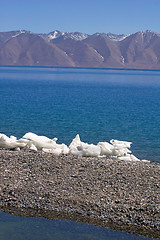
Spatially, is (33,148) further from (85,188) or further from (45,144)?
(85,188)

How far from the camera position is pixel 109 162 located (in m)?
14.4

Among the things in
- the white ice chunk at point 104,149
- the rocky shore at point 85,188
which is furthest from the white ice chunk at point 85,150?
the rocky shore at point 85,188

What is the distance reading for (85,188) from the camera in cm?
1153

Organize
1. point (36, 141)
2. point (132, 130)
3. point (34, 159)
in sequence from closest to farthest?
point (34, 159) < point (36, 141) < point (132, 130)

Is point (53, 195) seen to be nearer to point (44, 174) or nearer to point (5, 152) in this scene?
point (44, 174)

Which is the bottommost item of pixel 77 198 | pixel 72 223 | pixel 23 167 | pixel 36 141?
pixel 72 223

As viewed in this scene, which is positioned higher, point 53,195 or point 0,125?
point 0,125

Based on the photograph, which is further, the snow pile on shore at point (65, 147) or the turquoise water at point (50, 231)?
the snow pile on shore at point (65, 147)

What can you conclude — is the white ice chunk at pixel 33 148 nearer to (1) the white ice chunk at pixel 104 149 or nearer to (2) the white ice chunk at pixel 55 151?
(2) the white ice chunk at pixel 55 151

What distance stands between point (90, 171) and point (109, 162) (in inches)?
64.2

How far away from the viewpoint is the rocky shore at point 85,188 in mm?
Answer: 10146

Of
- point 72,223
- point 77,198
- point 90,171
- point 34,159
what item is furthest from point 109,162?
point 72,223

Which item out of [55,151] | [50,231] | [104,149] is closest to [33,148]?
[55,151]

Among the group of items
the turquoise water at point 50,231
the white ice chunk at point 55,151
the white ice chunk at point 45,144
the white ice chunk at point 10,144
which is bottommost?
the turquoise water at point 50,231
